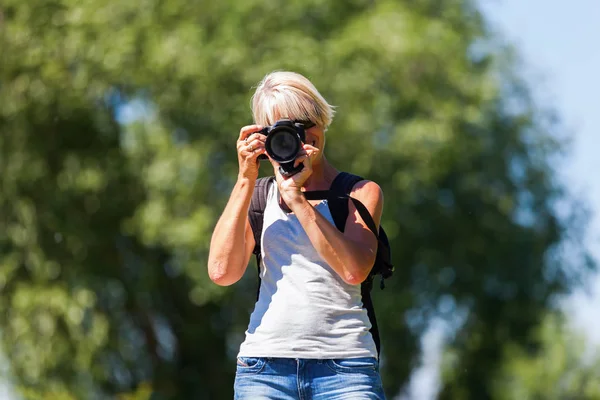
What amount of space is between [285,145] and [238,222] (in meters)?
0.26

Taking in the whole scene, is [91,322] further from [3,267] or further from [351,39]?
[351,39]

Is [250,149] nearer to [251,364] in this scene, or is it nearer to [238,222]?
[238,222]

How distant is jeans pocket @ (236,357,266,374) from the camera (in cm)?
298

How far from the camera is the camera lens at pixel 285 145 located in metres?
2.99

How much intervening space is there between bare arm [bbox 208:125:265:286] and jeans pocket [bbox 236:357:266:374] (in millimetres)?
249

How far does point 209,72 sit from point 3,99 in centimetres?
270

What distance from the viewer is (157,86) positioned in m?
13.5

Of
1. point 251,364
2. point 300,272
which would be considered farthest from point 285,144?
point 251,364

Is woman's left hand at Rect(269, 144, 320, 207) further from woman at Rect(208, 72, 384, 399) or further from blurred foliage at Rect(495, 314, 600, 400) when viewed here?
blurred foliage at Rect(495, 314, 600, 400)

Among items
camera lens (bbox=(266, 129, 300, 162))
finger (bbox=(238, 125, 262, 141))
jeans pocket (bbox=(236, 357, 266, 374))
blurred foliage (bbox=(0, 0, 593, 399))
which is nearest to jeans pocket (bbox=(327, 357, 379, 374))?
jeans pocket (bbox=(236, 357, 266, 374))

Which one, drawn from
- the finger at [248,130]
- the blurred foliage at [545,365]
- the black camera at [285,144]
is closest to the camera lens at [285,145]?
the black camera at [285,144]

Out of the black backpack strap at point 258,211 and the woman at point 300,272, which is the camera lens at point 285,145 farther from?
the black backpack strap at point 258,211

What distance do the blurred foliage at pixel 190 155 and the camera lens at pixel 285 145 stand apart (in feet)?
32.3

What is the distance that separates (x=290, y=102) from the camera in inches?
121
